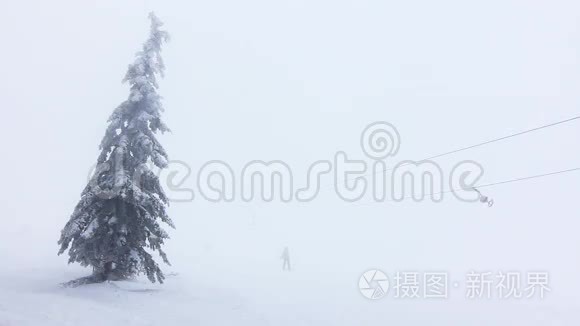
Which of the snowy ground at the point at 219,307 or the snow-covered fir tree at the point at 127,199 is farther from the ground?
the snow-covered fir tree at the point at 127,199

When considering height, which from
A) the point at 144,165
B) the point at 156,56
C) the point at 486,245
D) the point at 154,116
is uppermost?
the point at 156,56

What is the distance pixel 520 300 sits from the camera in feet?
94.1

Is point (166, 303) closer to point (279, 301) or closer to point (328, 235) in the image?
point (279, 301)

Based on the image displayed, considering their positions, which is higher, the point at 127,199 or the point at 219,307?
the point at 127,199

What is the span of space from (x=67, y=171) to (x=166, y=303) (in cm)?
17079

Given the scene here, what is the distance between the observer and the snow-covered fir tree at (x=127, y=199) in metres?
14.6

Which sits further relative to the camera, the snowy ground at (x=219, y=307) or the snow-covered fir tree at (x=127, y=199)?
the snow-covered fir tree at (x=127, y=199)

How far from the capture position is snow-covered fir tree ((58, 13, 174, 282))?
14609mm

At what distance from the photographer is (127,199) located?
1498 cm

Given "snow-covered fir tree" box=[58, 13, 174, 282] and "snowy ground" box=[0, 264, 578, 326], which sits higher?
"snow-covered fir tree" box=[58, 13, 174, 282]

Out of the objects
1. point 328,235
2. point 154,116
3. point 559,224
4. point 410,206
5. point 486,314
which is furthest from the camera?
point 559,224

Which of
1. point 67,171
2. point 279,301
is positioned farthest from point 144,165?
point 67,171

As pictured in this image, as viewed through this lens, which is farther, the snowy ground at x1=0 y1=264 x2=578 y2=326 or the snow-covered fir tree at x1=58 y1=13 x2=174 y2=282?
the snow-covered fir tree at x1=58 y1=13 x2=174 y2=282

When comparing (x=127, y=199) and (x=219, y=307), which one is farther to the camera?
(x=219, y=307)
